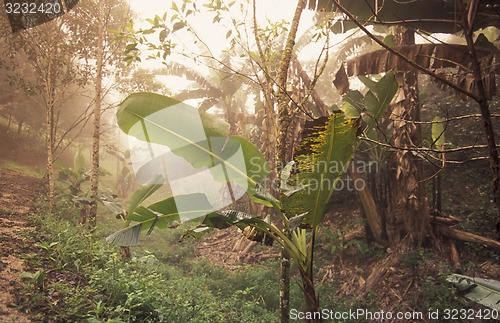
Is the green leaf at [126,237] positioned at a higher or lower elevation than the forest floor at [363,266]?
higher

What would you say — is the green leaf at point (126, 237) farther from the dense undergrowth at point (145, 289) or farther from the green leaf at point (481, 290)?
the green leaf at point (481, 290)

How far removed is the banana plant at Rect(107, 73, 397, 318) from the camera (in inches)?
82.8

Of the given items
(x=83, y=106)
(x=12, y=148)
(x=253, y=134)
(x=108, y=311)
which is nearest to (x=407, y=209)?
(x=108, y=311)

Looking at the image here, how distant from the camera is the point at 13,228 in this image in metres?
5.35

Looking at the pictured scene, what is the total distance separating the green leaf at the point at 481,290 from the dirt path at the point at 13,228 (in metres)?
4.38

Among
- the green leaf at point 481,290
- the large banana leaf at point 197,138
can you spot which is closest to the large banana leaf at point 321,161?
the large banana leaf at point 197,138

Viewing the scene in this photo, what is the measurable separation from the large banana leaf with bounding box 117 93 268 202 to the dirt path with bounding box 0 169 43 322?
92.0 inches

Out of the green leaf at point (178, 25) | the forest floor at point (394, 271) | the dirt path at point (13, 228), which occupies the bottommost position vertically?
the forest floor at point (394, 271)

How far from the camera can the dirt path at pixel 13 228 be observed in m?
3.20

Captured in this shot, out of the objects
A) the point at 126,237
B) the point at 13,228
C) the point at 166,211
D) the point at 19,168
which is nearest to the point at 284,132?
the point at 166,211

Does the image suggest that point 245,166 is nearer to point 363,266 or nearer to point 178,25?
point 178,25

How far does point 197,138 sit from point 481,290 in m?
2.99

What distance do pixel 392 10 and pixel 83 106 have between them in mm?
19602

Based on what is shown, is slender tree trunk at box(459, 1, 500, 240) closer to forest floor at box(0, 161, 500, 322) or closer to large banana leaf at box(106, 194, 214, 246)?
large banana leaf at box(106, 194, 214, 246)
